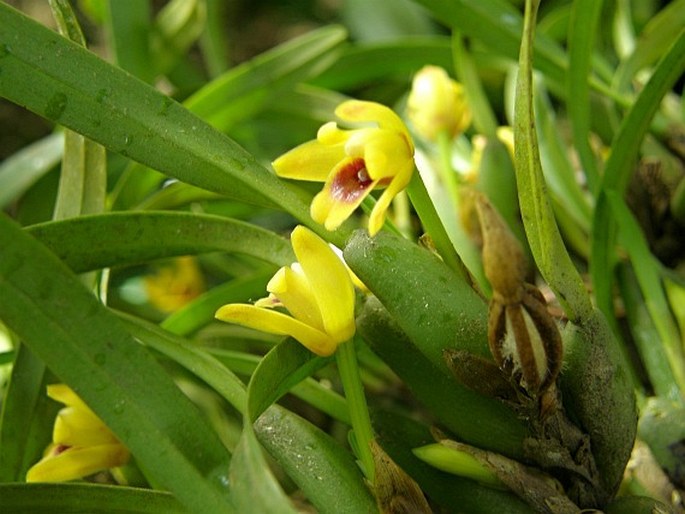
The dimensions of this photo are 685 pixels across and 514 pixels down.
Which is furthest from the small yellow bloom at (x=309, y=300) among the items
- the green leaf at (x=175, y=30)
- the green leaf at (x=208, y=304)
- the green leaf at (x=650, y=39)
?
the green leaf at (x=175, y=30)

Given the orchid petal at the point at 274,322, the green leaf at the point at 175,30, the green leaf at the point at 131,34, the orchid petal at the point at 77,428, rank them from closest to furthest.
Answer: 1. the orchid petal at the point at 274,322
2. the orchid petal at the point at 77,428
3. the green leaf at the point at 131,34
4. the green leaf at the point at 175,30

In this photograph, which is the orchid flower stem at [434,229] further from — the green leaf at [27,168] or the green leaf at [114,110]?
the green leaf at [27,168]

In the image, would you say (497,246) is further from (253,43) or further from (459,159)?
(253,43)

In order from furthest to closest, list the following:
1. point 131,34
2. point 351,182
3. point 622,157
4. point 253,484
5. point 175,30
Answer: point 175,30, point 131,34, point 622,157, point 351,182, point 253,484

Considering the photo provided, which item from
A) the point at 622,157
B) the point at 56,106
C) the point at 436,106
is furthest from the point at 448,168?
the point at 56,106

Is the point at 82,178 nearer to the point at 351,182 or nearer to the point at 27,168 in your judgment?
the point at 351,182

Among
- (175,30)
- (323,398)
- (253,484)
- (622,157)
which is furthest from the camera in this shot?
(175,30)

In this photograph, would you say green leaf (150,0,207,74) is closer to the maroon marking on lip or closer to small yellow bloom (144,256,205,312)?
small yellow bloom (144,256,205,312)
